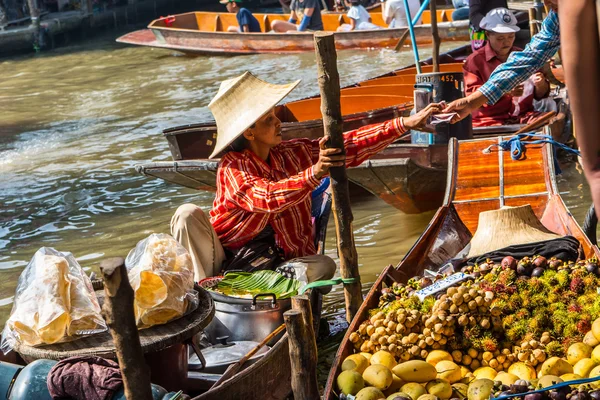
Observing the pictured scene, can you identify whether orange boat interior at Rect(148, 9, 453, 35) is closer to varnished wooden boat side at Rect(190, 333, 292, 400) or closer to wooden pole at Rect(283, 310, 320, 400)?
varnished wooden boat side at Rect(190, 333, 292, 400)

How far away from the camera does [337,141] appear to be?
12.8ft

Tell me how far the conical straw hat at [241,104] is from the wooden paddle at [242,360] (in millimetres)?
988

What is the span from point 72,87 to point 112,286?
1266cm

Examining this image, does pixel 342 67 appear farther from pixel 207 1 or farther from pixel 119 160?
pixel 207 1

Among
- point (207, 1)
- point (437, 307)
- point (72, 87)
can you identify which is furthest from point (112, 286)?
point (207, 1)

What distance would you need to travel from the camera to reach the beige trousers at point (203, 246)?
4336 millimetres

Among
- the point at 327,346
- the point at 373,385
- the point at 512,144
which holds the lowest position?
the point at 327,346

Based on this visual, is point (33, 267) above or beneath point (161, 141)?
above

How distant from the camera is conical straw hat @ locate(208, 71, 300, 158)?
14.2 feet

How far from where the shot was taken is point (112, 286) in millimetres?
2637

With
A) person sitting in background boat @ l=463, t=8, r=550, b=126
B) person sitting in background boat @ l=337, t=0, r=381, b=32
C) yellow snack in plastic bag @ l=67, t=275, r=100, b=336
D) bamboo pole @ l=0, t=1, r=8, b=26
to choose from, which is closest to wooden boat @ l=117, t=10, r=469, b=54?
person sitting in background boat @ l=337, t=0, r=381, b=32

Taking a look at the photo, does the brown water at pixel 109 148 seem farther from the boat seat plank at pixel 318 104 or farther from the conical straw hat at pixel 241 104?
the conical straw hat at pixel 241 104

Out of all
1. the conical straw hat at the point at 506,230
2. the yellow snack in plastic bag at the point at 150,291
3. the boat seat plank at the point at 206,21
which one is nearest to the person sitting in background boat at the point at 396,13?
the boat seat plank at the point at 206,21

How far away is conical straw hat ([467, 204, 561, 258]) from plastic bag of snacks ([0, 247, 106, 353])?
75.2 inches
